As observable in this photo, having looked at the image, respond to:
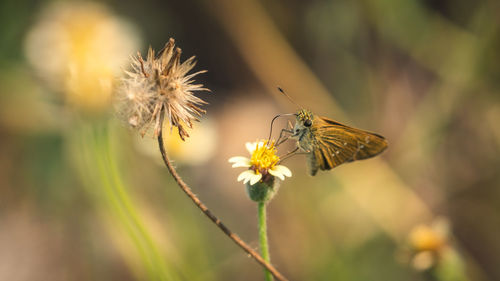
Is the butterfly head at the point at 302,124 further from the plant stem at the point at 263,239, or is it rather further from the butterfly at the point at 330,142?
the plant stem at the point at 263,239

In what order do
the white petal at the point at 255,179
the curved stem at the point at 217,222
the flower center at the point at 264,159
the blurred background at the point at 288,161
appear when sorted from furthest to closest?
the blurred background at the point at 288,161 < the flower center at the point at 264,159 < the white petal at the point at 255,179 < the curved stem at the point at 217,222

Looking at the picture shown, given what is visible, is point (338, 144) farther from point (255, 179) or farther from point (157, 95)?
point (157, 95)

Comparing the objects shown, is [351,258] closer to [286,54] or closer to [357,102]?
[357,102]

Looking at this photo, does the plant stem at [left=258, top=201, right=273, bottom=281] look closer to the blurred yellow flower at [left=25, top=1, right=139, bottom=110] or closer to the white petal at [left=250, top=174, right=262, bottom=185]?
the white petal at [left=250, top=174, right=262, bottom=185]

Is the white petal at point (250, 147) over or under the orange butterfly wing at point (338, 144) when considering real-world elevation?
over

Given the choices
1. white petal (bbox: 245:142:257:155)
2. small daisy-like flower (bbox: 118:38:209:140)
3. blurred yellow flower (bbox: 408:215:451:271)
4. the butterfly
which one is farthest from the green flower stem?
blurred yellow flower (bbox: 408:215:451:271)

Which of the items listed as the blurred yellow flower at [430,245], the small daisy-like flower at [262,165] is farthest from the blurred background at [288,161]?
the small daisy-like flower at [262,165]

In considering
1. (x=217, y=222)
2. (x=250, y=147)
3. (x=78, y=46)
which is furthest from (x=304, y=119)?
(x=78, y=46)
